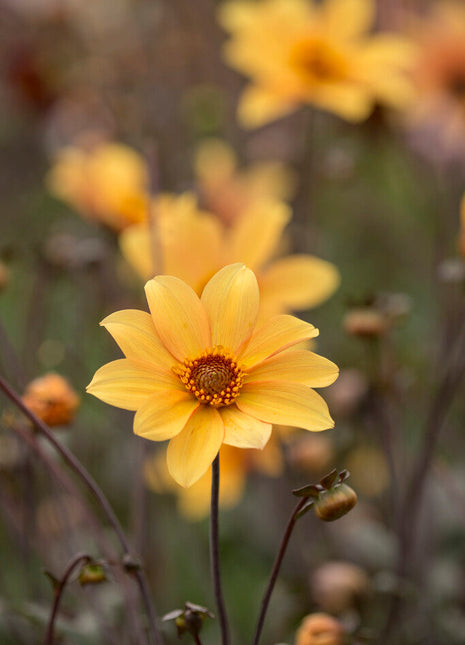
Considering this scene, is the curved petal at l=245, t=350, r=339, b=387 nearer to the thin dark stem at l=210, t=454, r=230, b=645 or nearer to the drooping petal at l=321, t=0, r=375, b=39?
the thin dark stem at l=210, t=454, r=230, b=645

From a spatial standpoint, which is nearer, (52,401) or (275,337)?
(275,337)

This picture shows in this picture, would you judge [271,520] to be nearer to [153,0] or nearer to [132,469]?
[132,469]

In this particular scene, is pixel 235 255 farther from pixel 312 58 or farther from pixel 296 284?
pixel 312 58

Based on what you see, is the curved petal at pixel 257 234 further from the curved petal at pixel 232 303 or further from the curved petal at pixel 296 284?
the curved petal at pixel 232 303

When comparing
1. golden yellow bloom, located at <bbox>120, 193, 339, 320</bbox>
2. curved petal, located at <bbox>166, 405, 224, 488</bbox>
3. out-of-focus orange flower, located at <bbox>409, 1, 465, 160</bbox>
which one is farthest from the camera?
out-of-focus orange flower, located at <bbox>409, 1, 465, 160</bbox>

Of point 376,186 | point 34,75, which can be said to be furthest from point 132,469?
point 34,75

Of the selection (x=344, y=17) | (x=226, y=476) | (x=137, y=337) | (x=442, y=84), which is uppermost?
(x=442, y=84)

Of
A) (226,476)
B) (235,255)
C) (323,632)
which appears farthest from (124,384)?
(226,476)

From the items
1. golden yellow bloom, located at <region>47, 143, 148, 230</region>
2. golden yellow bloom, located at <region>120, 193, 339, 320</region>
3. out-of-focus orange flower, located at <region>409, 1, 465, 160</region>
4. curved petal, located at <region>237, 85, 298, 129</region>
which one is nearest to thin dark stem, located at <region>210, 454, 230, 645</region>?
golden yellow bloom, located at <region>120, 193, 339, 320</region>
